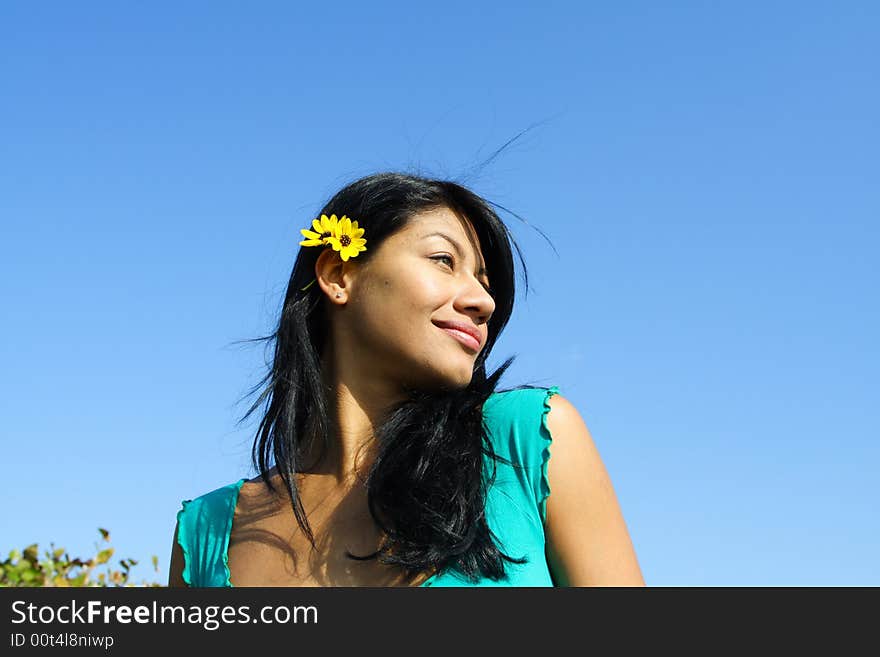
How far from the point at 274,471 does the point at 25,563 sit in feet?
4.76

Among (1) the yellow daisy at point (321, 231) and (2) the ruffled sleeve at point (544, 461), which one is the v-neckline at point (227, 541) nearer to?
(2) the ruffled sleeve at point (544, 461)

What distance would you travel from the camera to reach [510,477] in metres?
3.05

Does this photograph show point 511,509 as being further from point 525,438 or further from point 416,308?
point 416,308

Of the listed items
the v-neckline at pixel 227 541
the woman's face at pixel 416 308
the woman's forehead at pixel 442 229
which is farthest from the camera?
the woman's forehead at pixel 442 229

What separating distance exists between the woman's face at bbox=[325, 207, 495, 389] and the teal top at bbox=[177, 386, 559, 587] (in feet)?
0.64

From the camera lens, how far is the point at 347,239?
3371 mm

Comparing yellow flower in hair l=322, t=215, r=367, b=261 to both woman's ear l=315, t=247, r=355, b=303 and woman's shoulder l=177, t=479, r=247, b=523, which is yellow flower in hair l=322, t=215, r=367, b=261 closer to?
woman's ear l=315, t=247, r=355, b=303

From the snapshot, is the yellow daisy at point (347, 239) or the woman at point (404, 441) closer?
the woman at point (404, 441)

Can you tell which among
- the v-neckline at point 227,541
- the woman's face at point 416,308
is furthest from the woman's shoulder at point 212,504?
the woman's face at point 416,308

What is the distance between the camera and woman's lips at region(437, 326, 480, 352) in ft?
10.4

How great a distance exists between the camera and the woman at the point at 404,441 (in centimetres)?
292

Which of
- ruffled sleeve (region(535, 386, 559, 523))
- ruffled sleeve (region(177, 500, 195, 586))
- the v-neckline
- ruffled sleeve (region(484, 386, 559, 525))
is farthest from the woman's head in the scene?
ruffled sleeve (region(177, 500, 195, 586))

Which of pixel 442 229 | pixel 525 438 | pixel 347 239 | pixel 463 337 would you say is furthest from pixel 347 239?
pixel 525 438
